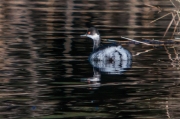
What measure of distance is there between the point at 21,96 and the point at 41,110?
41.4 inches

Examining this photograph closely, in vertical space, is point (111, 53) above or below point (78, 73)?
above

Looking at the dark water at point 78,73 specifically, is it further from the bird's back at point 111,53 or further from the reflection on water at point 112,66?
the bird's back at point 111,53

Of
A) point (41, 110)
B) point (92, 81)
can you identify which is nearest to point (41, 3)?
point (92, 81)

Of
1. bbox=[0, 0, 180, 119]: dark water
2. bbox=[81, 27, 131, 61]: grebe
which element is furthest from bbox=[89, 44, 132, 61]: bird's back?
bbox=[0, 0, 180, 119]: dark water

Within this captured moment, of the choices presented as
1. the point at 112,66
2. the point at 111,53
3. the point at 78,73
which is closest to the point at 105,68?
the point at 112,66

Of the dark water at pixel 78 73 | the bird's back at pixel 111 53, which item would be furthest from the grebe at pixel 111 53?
the dark water at pixel 78 73

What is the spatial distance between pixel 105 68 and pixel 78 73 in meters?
1.14

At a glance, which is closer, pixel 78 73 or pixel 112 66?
pixel 78 73

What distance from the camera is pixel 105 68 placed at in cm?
1433

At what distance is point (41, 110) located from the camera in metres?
9.91

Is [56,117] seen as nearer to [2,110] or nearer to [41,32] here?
[2,110]

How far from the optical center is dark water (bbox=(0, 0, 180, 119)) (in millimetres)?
10094

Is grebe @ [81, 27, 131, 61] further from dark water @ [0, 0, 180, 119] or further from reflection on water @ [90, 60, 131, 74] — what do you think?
dark water @ [0, 0, 180, 119]

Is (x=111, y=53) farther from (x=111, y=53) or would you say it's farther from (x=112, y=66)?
(x=112, y=66)
